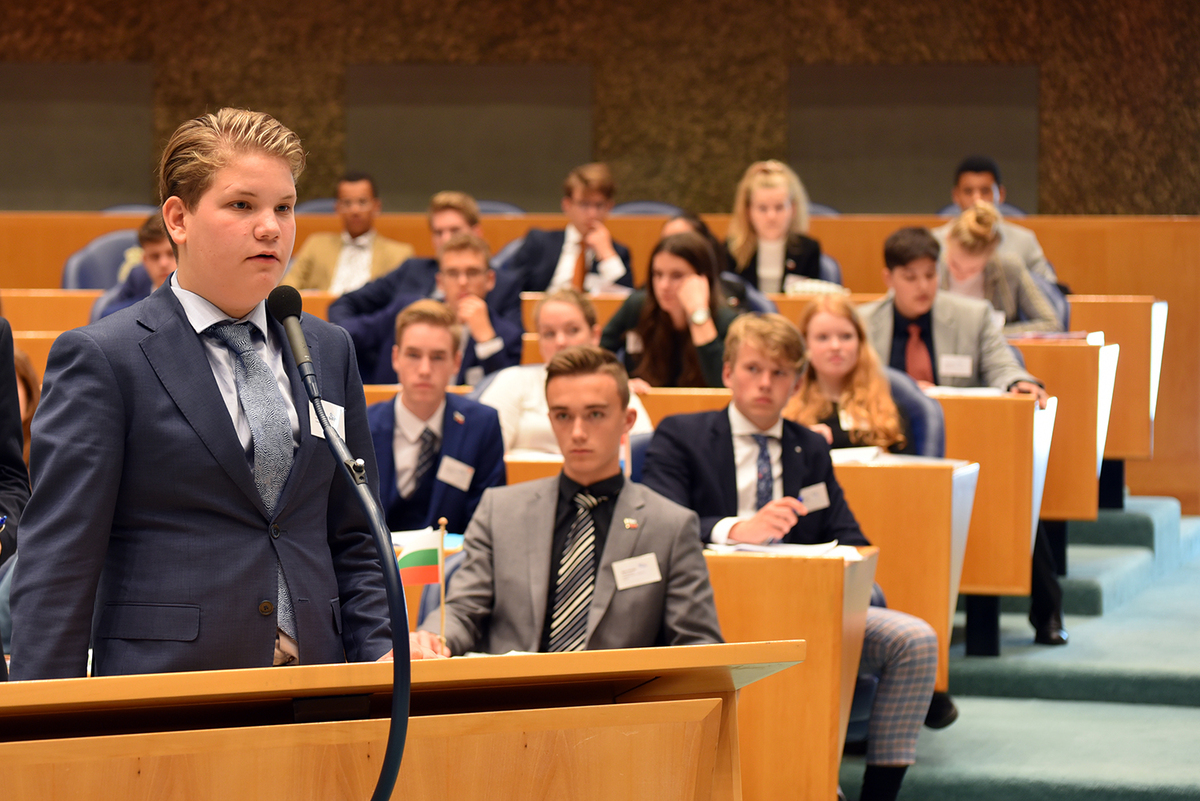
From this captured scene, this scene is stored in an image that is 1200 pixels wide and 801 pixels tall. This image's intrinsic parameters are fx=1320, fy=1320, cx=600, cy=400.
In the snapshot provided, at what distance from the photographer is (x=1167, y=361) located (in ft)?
17.0

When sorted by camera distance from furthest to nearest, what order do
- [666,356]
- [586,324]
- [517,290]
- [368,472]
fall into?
[517,290]
[666,356]
[586,324]
[368,472]

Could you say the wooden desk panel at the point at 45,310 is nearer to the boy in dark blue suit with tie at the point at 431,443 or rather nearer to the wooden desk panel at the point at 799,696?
the boy in dark blue suit with tie at the point at 431,443

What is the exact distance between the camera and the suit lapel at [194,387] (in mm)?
1224

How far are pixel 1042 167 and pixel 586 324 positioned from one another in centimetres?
461

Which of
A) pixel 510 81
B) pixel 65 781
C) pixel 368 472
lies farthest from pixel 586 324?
pixel 510 81

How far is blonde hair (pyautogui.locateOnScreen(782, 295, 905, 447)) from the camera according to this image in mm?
3510

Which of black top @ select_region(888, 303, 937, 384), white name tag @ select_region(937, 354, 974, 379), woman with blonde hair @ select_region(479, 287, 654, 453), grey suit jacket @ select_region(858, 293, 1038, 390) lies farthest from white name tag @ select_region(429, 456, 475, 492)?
white name tag @ select_region(937, 354, 974, 379)

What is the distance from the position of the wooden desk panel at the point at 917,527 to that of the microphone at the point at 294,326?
206 centimetres

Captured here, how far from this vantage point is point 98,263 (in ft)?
18.6

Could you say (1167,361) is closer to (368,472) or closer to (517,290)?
(517,290)

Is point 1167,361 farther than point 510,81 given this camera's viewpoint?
No

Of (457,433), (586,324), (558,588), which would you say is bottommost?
(558,588)

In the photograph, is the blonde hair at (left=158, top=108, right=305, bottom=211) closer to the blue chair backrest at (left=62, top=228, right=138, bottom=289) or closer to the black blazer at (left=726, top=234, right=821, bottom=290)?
the black blazer at (left=726, top=234, right=821, bottom=290)

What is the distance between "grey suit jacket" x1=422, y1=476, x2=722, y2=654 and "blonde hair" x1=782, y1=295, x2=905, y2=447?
3.94 feet
